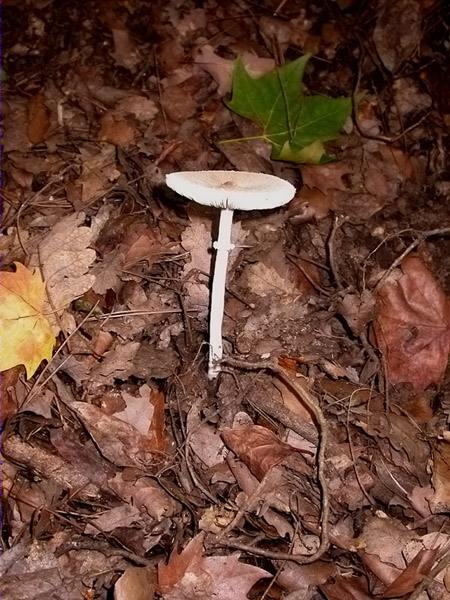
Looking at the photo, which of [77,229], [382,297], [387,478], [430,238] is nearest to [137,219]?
[77,229]

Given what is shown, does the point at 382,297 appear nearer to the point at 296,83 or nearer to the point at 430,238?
the point at 430,238

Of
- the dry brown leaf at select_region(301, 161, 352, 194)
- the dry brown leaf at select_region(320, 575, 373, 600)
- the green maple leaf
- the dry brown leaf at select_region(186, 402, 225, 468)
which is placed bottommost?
the dry brown leaf at select_region(320, 575, 373, 600)

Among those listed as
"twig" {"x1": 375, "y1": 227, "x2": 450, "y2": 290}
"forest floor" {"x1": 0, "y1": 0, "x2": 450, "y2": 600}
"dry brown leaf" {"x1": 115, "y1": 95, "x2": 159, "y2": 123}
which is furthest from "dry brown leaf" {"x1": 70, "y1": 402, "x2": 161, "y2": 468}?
"dry brown leaf" {"x1": 115, "y1": 95, "x2": 159, "y2": 123}

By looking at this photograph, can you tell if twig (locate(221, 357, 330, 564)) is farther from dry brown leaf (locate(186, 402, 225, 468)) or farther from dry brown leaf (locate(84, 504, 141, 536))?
dry brown leaf (locate(84, 504, 141, 536))

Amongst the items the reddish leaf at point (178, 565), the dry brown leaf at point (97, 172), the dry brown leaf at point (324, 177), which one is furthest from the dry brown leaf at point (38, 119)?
the reddish leaf at point (178, 565)

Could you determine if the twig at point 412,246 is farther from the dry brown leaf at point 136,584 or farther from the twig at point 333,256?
the dry brown leaf at point 136,584

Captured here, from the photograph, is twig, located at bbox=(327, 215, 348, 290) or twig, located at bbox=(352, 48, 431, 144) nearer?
twig, located at bbox=(327, 215, 348, 290)
